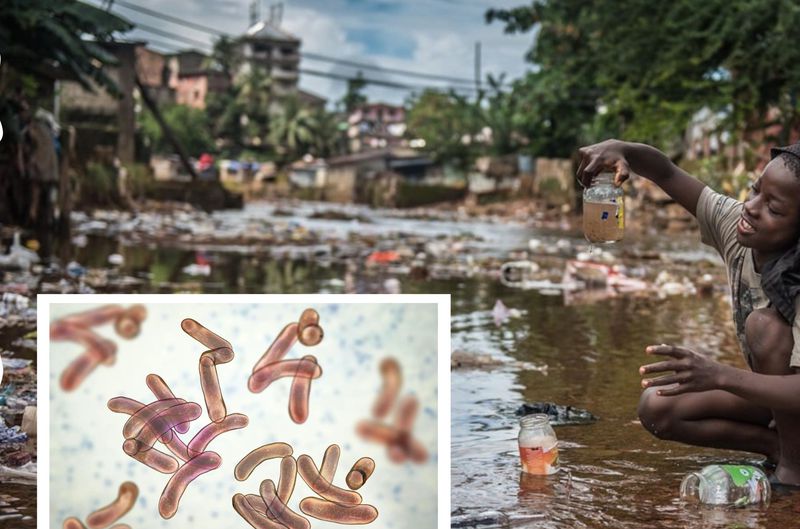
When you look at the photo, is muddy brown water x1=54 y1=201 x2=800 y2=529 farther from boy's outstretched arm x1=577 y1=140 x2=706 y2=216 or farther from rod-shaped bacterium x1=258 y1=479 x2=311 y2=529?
boy's outstretched arm x1=577 y1=140 x2=706 y2=216

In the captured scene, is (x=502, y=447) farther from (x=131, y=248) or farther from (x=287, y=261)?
(x=131, y=248)

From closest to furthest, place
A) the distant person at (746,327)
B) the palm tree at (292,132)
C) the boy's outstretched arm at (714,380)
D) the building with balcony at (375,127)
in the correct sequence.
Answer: the boy's outstretched arm at (714,380) < the distant person at (746,327) < the palm tree at (292,132) < the building with balcony at (375,127)

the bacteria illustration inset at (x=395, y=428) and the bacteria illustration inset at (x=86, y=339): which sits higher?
the bacteria illustration inset at (x=86, y=339)

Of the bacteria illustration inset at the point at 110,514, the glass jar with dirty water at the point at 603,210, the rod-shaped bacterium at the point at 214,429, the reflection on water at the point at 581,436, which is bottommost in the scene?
the reflection on water at the point at 581,436

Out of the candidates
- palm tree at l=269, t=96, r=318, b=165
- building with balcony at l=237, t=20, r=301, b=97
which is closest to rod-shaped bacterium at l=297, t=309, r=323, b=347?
palm tree at l=269, t=96, r=318, b=165

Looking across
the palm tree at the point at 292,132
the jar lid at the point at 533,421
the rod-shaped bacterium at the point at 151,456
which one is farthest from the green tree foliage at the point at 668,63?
the palm tree at the point at 292,132

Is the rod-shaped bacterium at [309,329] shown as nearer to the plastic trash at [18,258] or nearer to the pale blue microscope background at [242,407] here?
the pale blue microscope background at [242,407]
